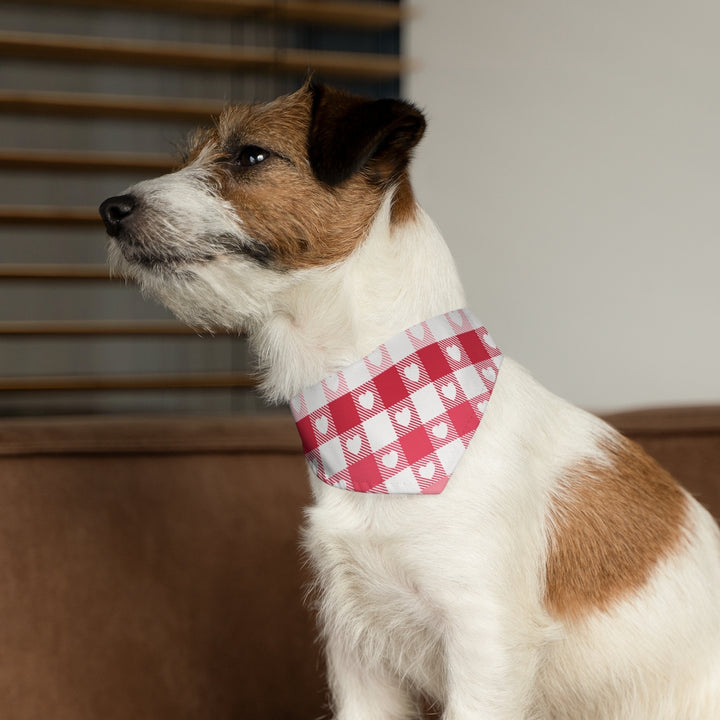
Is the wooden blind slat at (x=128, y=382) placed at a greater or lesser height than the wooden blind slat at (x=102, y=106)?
lesser

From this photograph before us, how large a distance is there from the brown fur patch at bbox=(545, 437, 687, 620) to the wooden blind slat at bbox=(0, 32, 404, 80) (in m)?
2.39

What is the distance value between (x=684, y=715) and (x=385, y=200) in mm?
723

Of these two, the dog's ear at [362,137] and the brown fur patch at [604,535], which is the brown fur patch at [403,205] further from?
the brown fur patch at [604,535]

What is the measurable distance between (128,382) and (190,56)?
124 cm

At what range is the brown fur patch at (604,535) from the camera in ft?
3.45

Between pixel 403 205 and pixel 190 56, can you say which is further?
pixel 190 56

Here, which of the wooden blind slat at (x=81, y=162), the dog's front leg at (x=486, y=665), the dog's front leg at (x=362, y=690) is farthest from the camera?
the wooden blind slat at (x=81, y=162)

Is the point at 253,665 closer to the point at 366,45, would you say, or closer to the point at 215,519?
the point at 215,519

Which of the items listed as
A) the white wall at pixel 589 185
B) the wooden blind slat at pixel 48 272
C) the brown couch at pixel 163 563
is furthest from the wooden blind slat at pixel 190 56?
the brown couch at pixel 163 563

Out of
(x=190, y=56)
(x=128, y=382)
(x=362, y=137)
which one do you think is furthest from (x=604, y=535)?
(x=190, y=56)

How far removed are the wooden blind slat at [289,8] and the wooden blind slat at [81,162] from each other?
542 millimetres

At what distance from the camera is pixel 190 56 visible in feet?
11.0

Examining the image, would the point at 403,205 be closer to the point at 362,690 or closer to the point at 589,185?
the point at 362,690

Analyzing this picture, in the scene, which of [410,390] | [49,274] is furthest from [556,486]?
[49,274]
